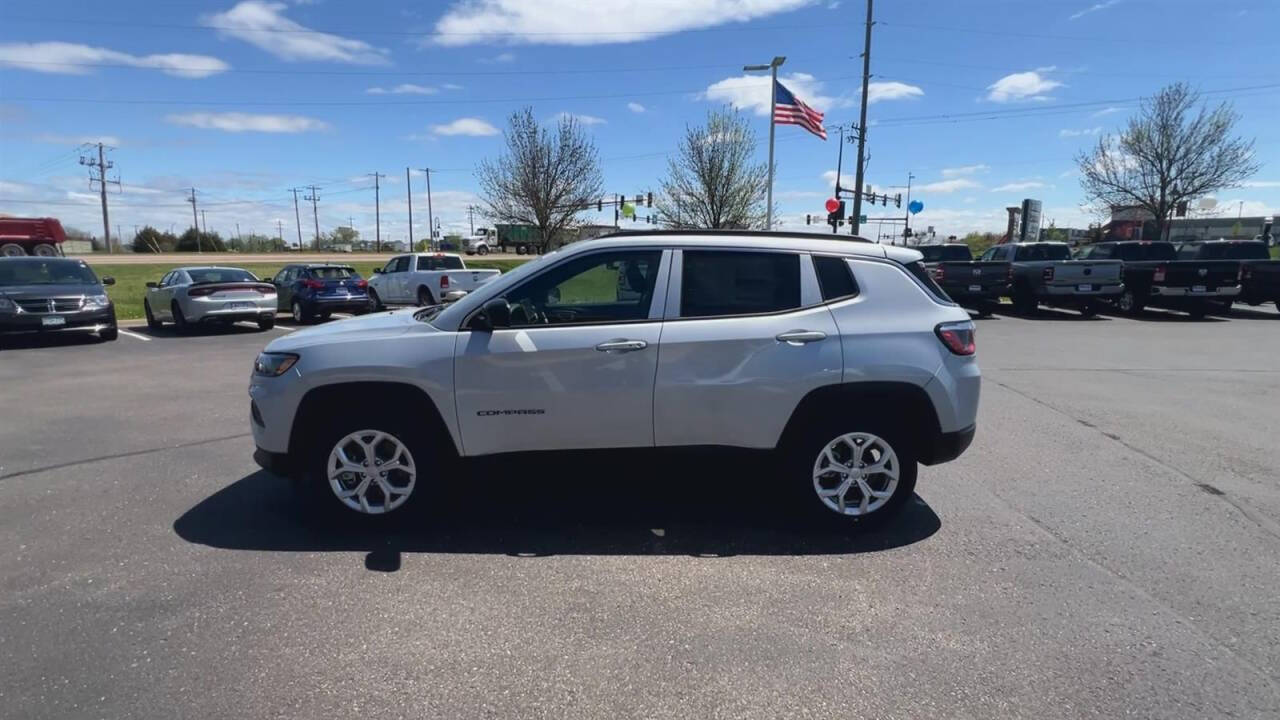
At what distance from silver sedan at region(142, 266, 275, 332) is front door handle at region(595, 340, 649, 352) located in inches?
526

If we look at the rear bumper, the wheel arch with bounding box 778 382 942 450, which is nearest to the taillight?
the wheel arch with bounding box 778 382 942 450

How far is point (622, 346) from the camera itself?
4.05m

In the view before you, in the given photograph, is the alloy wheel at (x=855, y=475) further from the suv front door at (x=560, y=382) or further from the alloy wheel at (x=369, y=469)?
the alloy wheel at (x=369, y=469)

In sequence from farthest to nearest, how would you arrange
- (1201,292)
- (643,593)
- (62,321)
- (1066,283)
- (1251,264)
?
(1251,264), (1066,283), (1201,292), (62,321), (643,593)

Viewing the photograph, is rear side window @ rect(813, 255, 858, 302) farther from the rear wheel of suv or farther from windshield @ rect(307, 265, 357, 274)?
windshield @ rect(307, 265, 357, 274)

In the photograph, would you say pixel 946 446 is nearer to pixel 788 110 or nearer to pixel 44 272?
pixel 44 272

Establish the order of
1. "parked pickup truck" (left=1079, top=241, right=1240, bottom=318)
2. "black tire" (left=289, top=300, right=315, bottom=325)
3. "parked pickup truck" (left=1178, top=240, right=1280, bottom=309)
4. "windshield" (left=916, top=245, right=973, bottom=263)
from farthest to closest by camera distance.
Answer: "windshield" (left=916, top=245, right=973, bottom=263), "parked pickup truck" (left=1178, top=240, right=1280, bottom=309), "black tire" (left=289, top=300, right=315, bottom=325), "parked pickup truck" (left=1079, top=241, right=1240, bottom=318)

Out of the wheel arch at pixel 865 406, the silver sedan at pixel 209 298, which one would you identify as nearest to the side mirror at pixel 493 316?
the wheel arch at pixel 865 406

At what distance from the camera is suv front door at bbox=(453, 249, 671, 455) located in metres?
4.07

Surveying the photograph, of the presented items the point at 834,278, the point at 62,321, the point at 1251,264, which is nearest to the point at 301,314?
the point at 62,321

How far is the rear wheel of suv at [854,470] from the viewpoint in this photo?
418cm

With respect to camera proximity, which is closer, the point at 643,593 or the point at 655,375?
the point at 643,593

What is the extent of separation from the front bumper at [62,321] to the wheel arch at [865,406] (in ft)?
44.8

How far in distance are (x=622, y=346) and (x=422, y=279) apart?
659 inches
